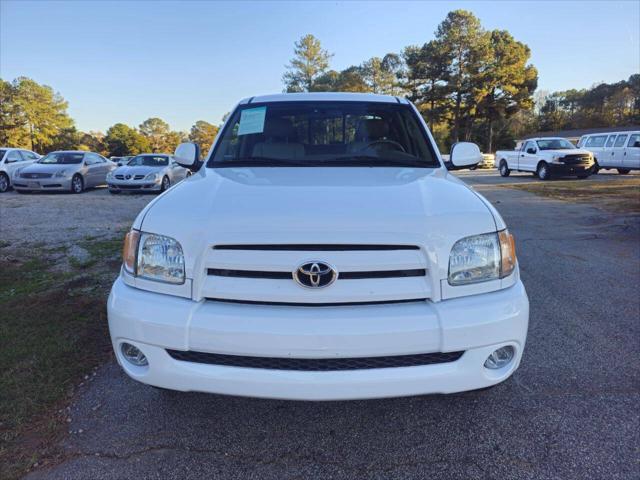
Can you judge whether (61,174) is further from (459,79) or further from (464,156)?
(459,79)

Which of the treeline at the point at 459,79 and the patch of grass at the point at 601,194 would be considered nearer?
the patch of grass at the point at 601,194

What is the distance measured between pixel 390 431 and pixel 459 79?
150 ft

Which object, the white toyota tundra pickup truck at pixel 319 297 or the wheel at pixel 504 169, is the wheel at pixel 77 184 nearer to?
the white toyota tundra pickup truck at pixel 319 297

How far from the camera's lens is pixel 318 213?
1880 mm

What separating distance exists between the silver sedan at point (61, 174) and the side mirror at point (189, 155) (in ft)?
40.8

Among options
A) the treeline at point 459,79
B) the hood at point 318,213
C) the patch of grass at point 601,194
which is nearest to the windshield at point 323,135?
the hood at point 318,213

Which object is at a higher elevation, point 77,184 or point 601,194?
point 77,184

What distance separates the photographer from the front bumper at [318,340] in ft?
5.57

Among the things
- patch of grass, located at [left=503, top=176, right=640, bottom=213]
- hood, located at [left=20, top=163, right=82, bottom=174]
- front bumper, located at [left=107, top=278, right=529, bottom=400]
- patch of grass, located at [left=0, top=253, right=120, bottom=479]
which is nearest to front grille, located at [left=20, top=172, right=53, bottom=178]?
hood, located at [left=20, top=163, right=82, bottom=174]

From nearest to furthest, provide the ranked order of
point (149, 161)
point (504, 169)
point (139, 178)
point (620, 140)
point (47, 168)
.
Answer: point (139, 178) < point (47, 168) < point (149, 161) < point (620, 140) < point (504, 169)

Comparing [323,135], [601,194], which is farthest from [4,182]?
[601,194]

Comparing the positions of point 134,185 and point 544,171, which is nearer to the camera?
point 134,185

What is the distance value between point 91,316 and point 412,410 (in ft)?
8.83

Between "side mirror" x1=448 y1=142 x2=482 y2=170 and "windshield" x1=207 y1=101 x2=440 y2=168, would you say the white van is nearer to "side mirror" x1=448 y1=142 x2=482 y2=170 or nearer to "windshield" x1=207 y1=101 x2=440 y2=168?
"side mirror" x1=448 y1=142 x2=482 y2=170
